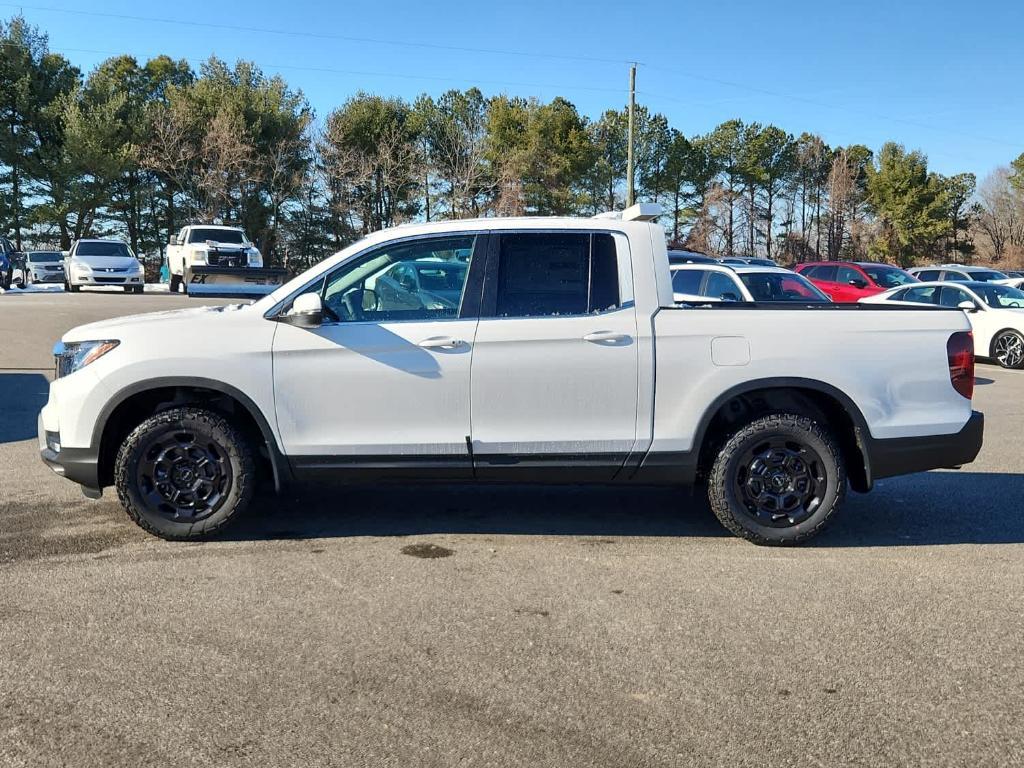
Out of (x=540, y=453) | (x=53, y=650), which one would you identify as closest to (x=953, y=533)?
(x=540, y=453)

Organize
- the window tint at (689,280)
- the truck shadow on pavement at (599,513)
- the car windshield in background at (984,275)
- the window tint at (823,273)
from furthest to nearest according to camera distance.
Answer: the car windshield in background at (984,275) → the window tint at (823,273) → the window tint at (689,280) → the truck shadow on pavement at (599,513)

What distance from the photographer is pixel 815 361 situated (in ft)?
17.5

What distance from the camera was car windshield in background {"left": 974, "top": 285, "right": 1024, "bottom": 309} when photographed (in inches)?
633

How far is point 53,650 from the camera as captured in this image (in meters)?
3.90

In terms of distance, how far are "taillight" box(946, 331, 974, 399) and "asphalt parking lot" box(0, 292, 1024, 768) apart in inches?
37.8

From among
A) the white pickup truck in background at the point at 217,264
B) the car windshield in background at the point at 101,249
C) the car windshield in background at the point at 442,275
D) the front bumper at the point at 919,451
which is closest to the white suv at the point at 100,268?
the car windshield in background at the point at 101,249

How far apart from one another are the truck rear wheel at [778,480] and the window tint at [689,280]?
847cm

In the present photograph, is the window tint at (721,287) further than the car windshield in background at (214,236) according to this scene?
No

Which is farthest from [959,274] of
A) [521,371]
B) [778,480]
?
[521,371]

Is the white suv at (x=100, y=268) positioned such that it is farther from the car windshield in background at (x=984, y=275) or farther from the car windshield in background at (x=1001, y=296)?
the car windshield in background at (x=984, y=275)

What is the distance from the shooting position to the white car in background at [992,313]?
15430mm

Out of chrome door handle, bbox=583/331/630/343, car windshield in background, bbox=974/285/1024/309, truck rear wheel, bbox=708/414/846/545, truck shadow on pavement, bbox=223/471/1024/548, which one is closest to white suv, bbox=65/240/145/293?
car windshield in background, bbox=974/285/1024/309

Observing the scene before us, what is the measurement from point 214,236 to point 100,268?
339cm

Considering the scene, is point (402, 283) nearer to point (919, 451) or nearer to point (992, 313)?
point (919, 451)
